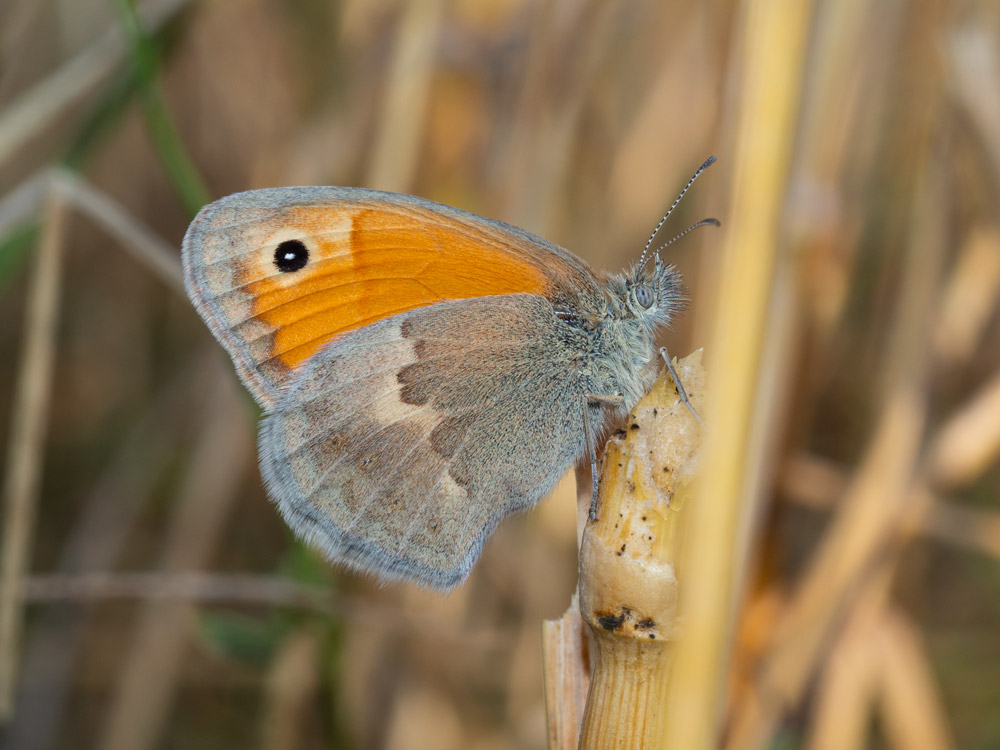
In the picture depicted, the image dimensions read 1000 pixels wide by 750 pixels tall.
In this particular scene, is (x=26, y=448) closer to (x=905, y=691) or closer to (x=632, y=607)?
(x=632, y=607)

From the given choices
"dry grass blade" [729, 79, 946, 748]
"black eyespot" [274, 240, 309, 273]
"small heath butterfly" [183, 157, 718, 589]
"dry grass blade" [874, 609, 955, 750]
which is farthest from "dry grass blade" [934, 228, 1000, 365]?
"black eyespot" [274, 240, 309, 273]

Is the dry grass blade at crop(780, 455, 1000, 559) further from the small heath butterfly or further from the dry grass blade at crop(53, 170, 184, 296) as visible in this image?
the dry grass blade at crop(53, 170, 184, 296)

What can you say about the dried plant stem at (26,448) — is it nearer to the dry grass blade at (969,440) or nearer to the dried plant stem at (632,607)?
the dried plant stem at (632,607)

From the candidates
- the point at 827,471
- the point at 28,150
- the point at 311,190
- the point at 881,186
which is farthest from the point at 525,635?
the point at 28,150

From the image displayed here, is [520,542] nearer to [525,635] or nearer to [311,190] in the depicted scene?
[525,635]

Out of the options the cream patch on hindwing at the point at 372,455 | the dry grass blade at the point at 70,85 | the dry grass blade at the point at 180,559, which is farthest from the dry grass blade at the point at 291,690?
the dry grass blade at the point at 70,85

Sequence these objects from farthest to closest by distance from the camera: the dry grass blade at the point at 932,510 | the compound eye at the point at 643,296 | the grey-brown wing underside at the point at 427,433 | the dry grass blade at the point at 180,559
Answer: the dry grass blade at the point at 180,559 < the dry grass blade at the point at 932,510 < the compound eye at the point at 643,296 < the grey-brown wing underside at the point at 427,433

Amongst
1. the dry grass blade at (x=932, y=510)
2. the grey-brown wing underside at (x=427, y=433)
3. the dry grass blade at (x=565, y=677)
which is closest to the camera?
the dry grass blade at (x=565, y=677)
